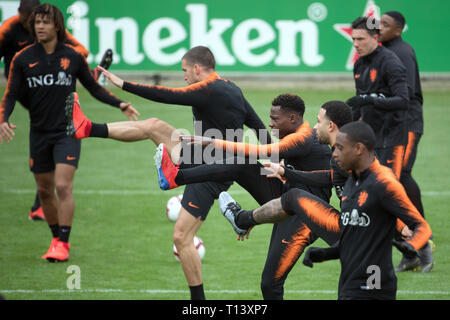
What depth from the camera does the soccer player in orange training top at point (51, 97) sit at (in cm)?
952

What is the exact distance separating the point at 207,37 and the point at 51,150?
13045mm

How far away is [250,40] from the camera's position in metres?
22.4

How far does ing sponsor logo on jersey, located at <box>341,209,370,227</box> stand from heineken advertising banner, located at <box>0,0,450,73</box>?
17.1 m

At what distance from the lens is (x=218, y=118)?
789cm

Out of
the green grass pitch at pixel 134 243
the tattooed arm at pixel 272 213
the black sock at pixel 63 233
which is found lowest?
the green grass pitch at pixel 134 243

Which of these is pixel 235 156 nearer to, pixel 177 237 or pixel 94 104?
pixel 177 237

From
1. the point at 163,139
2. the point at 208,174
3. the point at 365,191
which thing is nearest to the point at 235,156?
the point at 208,174

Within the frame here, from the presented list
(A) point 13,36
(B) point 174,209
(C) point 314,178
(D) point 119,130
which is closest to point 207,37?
(A) point 13,36

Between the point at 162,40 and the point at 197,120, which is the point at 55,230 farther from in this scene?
the point at 162,40

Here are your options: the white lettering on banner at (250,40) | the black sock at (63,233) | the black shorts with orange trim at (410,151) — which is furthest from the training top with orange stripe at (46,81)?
the white lettering on banner at (250,40)

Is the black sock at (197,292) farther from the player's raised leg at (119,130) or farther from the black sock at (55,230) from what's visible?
the black sock at (55,230)

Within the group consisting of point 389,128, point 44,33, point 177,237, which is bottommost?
point 177,237

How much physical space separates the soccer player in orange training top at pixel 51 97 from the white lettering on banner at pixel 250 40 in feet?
41.9

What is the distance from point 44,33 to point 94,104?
12392mm
